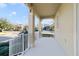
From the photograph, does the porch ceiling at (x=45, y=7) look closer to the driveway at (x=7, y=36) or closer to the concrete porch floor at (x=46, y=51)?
the driveway at (x=7, y=36)

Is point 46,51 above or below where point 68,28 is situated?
below

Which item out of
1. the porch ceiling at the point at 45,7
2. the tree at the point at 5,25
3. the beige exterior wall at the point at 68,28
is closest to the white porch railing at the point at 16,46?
the tree at the point at 5,25

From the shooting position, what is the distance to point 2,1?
9.45 ft

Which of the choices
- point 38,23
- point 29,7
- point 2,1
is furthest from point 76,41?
point 38,23

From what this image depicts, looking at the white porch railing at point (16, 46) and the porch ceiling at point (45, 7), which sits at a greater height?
the porch ceiling at point (45, 7)

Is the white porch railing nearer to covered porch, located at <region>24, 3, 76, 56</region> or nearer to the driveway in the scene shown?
covered porch, located at <region>24, 3, 76, 56</region>

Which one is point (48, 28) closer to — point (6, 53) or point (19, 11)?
point (19, 11)

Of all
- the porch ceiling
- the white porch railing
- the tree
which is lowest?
the white porch railing

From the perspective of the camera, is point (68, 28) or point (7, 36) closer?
point (68, 28)

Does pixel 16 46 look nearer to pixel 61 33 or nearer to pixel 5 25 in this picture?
pixel 5 25

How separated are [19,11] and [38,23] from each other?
17.2ft

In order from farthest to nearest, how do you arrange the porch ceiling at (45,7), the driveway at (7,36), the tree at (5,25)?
the porch ceiling at (45,7) → the tree at (5,25) → the driveway at (7,36)

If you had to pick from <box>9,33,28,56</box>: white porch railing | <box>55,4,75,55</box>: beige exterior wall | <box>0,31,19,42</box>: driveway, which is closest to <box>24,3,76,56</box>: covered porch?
<box>55,4,75,55</box>: beige exterior wall

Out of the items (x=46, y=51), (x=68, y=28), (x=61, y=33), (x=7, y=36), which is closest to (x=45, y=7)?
(x=61, y=33)
